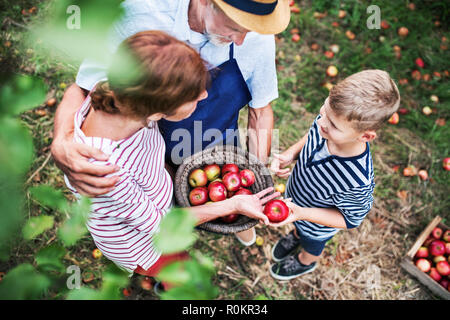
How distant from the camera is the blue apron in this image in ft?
5.59

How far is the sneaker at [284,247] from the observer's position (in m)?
2.75

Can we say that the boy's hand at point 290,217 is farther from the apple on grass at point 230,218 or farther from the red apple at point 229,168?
the red apple at point 229,168

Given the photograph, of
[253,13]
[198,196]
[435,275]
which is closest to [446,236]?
[435,275]

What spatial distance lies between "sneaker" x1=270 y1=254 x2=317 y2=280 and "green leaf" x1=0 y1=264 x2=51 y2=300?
2.39 m

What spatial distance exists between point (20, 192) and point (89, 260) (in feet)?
8.18

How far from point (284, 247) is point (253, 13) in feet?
6.75

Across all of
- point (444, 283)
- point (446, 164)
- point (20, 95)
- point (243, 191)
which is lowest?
point (444, 283)

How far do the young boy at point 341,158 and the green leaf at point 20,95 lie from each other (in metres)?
1.32

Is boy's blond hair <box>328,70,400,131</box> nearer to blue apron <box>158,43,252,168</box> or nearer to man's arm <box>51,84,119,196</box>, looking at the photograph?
blue apron <box>158,43,252,168</box>

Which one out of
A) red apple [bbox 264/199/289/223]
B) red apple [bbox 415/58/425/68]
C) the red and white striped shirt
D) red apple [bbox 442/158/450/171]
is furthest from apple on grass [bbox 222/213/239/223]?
red apple [bbox 415/58/425/68]

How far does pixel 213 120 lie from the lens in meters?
1.89

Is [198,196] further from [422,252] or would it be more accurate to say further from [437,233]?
[437,233]
